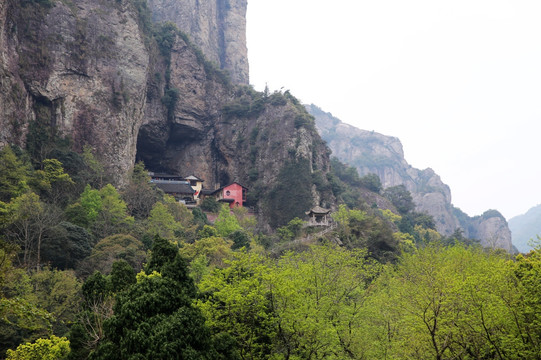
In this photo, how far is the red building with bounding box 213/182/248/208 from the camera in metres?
52.3

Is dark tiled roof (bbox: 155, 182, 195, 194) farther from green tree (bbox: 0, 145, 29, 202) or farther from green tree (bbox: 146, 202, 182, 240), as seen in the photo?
green tree (bbox: 0, 145, 29, 202)

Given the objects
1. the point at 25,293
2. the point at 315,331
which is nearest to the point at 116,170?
the point at 25,293

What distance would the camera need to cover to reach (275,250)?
36188 mm

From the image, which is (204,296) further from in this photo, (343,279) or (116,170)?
(116,170)

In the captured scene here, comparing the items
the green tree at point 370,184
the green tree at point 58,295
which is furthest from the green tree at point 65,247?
the green tree at point 370,184

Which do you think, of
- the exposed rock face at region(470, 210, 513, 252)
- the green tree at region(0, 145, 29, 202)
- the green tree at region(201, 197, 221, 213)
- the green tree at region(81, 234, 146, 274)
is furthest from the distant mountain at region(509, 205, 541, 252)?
the green tree at region(0, 145, 29, 202)

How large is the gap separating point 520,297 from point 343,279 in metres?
7.42

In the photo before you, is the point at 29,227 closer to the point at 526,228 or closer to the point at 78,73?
the point at 78,73

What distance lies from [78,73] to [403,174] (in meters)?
114

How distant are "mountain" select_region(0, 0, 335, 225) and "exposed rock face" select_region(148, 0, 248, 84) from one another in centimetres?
28

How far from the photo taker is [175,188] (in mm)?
51219

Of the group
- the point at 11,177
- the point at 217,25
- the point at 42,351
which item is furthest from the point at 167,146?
the point at 42,351

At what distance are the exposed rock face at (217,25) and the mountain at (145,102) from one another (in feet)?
0.91

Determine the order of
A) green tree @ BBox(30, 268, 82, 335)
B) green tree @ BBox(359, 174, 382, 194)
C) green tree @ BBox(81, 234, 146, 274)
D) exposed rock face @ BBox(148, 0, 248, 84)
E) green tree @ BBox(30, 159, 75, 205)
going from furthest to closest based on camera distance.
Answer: exposed rock face @ BBox(148, 0, 248, 84) → green tree @ BBox(359, 174, 382, 194) → green tree @ BBox(30, 159, 75, 205) → green tree @ BBox(81, 234, 146, 274) → green tree @ BBox(30, 268, 82, 335)
